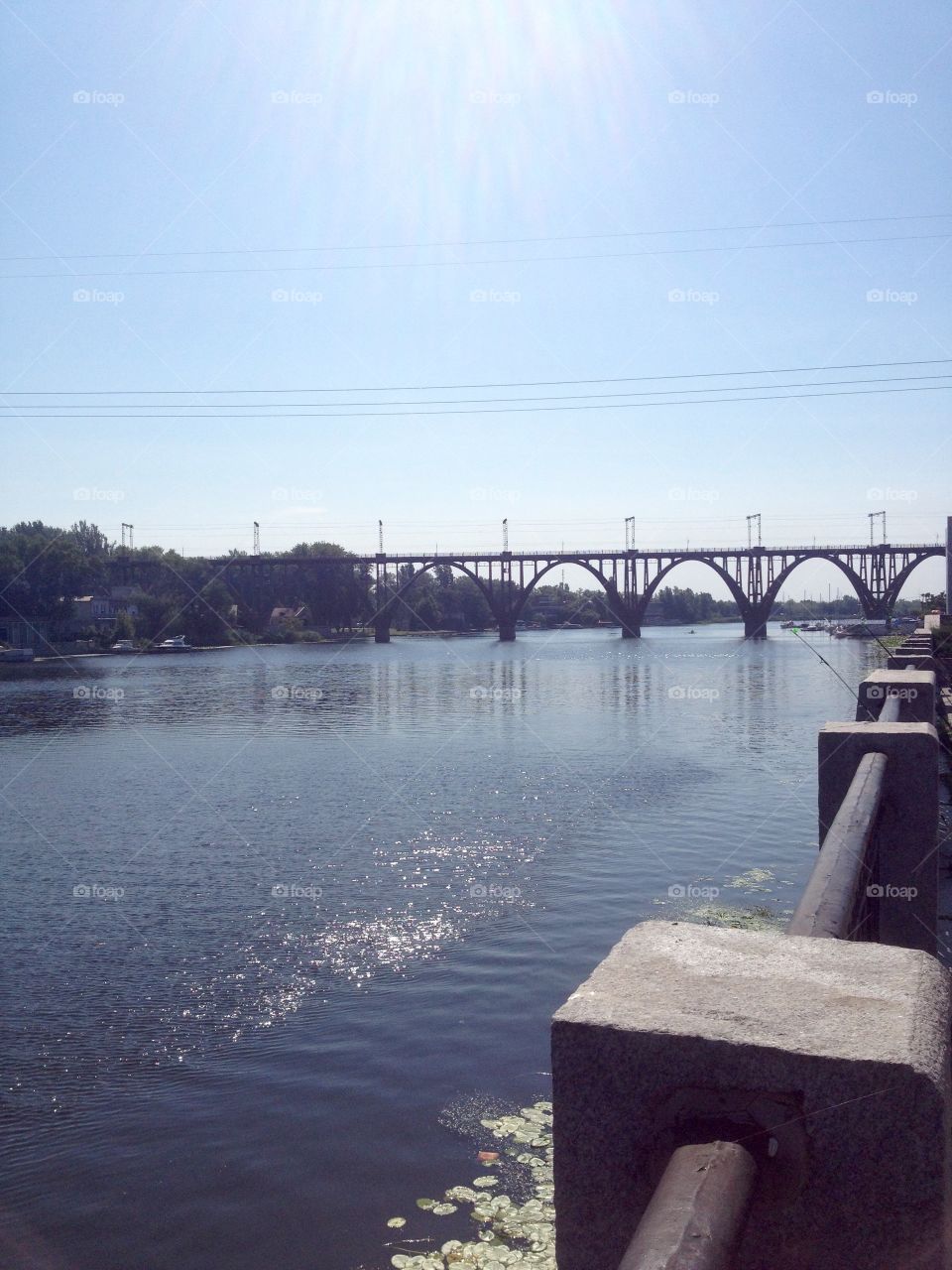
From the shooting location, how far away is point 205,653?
300 feet

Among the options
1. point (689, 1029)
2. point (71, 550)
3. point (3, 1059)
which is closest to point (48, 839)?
point (3, 1059)

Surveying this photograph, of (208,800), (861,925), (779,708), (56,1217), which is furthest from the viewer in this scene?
(779,708)

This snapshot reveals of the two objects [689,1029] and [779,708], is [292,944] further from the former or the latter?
[779,708]

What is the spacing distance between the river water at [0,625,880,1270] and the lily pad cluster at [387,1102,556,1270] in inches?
8.8

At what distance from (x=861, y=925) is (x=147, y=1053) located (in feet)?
21.6

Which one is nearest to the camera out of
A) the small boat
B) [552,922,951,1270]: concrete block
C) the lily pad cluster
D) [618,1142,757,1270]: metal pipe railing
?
[618,1142,757,1270]: metal pipe railing

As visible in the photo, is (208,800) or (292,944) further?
(208,800)

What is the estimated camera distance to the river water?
674cm

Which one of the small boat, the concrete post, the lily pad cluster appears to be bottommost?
the lily pad cluster

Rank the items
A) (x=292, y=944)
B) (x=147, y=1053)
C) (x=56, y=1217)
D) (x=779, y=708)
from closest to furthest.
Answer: (x=56, y=1217) < (x=147, y=1053) < (x=292, y=944) < (x=779, y=708)

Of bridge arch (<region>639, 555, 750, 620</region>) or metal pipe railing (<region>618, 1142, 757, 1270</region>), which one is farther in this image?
bridge arch (<region>639, 555, 750, 620</region>)

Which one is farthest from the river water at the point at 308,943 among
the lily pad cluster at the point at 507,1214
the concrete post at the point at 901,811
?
the concrete post at the point at 901,811

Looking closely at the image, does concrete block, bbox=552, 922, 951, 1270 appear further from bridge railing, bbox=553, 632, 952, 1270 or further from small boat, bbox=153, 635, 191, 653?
small boat, bbox=153, 635, 191, 653

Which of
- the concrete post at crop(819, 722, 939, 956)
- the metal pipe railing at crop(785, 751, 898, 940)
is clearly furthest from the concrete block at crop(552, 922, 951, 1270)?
the concrete post at crop(819, 722, 939, 956)
